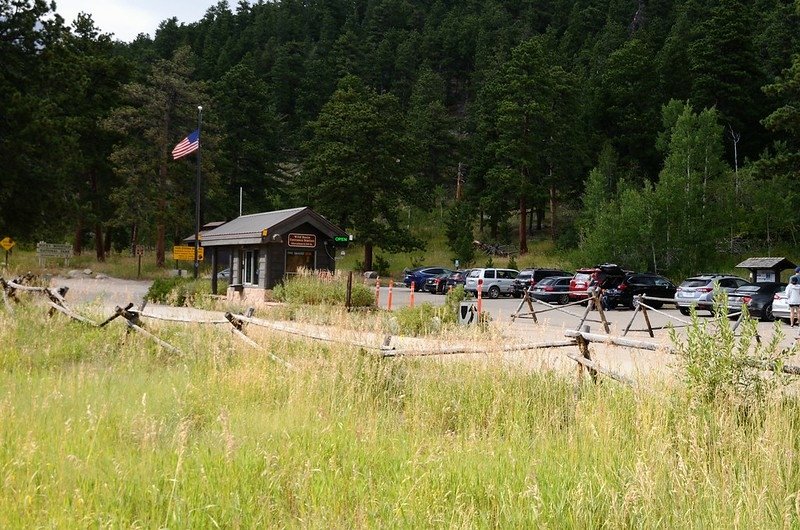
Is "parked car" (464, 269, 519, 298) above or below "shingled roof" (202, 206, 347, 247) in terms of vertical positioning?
below

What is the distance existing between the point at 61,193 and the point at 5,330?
26.8 metres

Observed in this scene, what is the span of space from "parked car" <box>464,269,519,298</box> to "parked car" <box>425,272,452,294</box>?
3.06 metres

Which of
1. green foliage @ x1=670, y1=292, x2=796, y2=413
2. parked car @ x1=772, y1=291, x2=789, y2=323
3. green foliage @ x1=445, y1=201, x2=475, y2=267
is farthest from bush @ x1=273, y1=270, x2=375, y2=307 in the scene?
green foliage @ x1=445, y1=201, x2=475, y2=267

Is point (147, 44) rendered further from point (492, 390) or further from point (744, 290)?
point (492, 390)

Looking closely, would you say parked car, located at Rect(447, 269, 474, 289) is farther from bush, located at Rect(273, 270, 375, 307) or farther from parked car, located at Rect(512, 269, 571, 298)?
bush, located at Rect(273, 270, 375, 307)

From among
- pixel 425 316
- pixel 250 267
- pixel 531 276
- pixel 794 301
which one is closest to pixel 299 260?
pixel 250 267

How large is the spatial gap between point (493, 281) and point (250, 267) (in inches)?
580

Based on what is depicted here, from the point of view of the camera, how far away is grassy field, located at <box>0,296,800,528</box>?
4468 mm

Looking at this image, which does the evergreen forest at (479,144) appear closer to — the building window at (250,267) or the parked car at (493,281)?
A: the parked car at (493,281)

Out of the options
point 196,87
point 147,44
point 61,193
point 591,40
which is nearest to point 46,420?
point 61,193

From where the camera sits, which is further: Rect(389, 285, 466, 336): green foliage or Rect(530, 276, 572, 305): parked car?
Rect(530, 276, 572, 305): parked car

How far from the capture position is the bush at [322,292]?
23516 millimetres

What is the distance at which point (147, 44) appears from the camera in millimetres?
114625

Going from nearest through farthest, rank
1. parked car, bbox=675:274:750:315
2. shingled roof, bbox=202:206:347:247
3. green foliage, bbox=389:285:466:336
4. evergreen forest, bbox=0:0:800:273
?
green foliage, bbox=389:285:466:336, parked car, bbox=675:274:750:315, shingled roof, bbox=202:206:347:247, evergreen forest, bbox=0:0:800:273
